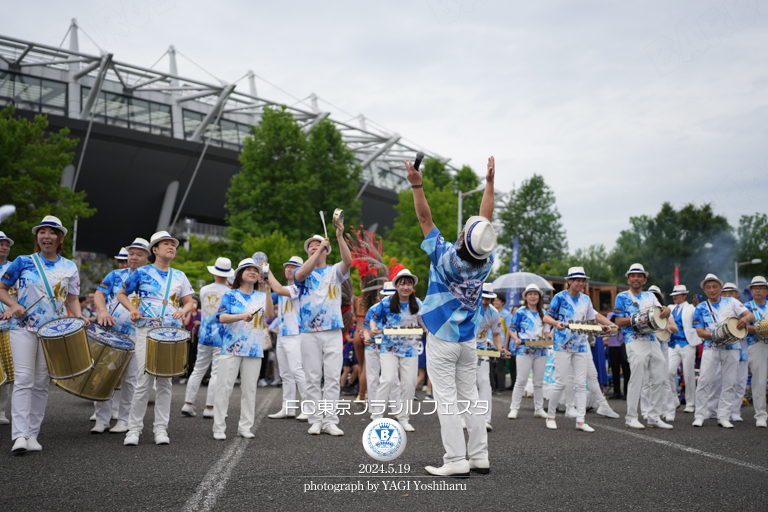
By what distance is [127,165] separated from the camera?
38.5 metres

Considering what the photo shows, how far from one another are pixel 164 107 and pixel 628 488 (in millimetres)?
41181

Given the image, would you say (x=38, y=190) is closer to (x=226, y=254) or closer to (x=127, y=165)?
(x=226, y=254)

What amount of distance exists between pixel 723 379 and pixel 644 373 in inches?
63.6

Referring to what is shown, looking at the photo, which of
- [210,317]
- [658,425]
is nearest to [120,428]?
[210,317]

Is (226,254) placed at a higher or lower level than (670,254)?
lower

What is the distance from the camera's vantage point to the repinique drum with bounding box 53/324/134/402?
653 centimetres

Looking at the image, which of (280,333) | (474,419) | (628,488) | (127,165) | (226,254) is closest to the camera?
(628,488)

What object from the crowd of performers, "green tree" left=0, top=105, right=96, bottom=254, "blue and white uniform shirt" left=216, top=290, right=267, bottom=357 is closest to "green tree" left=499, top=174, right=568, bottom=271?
"green tree" left=0, top=105, right=96, bottom=254

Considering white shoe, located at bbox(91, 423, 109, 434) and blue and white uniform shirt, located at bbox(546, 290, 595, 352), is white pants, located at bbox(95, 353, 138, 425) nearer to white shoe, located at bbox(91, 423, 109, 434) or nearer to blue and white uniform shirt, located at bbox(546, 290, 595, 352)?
white shoe, located at bbox(91, 423, 109, 434)

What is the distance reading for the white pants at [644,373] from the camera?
8.59 metres

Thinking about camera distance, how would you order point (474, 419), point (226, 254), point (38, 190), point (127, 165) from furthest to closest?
point (127, 165), point (226, 254), point (38, 190), point (474, 419)

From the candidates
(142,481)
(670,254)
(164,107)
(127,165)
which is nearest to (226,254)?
(127,165)

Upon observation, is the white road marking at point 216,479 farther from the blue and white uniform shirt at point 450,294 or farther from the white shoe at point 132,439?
the blue and white uniform shirt at point 450,294

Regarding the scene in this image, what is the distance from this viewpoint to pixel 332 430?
734 cm
